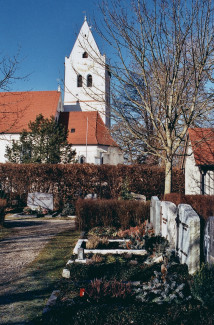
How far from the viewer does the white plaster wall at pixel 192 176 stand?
17.0 meters

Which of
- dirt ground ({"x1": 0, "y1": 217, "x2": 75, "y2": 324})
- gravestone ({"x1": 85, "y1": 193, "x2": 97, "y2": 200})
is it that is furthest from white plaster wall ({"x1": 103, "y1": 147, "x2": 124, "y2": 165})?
dirt ground ({"x1": 0, "y1": 217, "x2": 75, "y2": 324})

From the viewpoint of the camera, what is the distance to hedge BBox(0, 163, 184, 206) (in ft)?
63.0

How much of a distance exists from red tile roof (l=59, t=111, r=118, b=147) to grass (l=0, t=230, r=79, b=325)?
29227 mm

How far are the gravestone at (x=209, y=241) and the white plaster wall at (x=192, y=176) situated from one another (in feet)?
36.8

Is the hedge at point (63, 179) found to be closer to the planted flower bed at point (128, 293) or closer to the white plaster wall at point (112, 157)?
the planted flower bed at point (128, 293)

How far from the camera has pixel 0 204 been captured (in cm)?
1211

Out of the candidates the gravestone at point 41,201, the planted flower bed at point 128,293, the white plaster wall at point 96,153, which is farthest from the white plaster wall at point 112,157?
the planted flower bed at point 128,293

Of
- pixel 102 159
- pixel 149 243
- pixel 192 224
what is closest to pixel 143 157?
pixel 102 159

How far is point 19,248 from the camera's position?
29.8 ft

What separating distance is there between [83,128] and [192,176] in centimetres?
2465

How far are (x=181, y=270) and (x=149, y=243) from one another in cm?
243

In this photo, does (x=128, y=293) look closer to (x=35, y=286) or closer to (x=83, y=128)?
(x=35, y=286)

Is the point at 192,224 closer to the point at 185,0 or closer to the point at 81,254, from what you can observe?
the point at 81,254

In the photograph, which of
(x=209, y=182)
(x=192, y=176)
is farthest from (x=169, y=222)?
(x=192, y=176)
